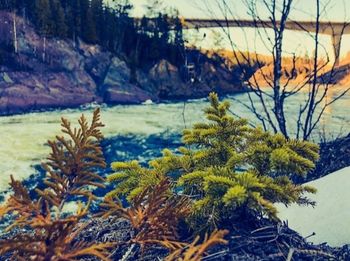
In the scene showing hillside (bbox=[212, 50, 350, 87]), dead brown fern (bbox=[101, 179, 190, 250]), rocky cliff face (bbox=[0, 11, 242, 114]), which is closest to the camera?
dead brown fern (bbox=[101, 179, 190, 250])

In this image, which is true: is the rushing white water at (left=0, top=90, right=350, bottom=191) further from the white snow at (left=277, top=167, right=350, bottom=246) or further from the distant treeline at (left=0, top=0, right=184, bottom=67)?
the distant treeline at (left=0, top=0, right=184, bottom=67)

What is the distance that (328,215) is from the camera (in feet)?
Answer: 5.28

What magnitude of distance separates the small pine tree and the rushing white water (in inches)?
122

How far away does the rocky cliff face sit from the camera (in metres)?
13.8

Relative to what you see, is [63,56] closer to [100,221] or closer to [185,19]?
[185,19]

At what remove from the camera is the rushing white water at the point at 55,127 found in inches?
217

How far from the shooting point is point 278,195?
4.17 feet

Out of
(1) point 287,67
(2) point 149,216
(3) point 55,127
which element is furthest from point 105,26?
(2) point 149,216

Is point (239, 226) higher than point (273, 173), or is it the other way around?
point (273, 173)

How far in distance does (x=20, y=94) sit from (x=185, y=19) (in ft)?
25.3

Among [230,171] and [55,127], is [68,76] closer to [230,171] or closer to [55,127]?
[55,127]

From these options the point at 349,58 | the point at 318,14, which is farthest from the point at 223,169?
the point at 349,58

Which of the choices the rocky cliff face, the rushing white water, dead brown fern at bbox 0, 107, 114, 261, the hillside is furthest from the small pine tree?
the rocky cliff face

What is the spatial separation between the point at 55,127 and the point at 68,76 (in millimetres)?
8028
